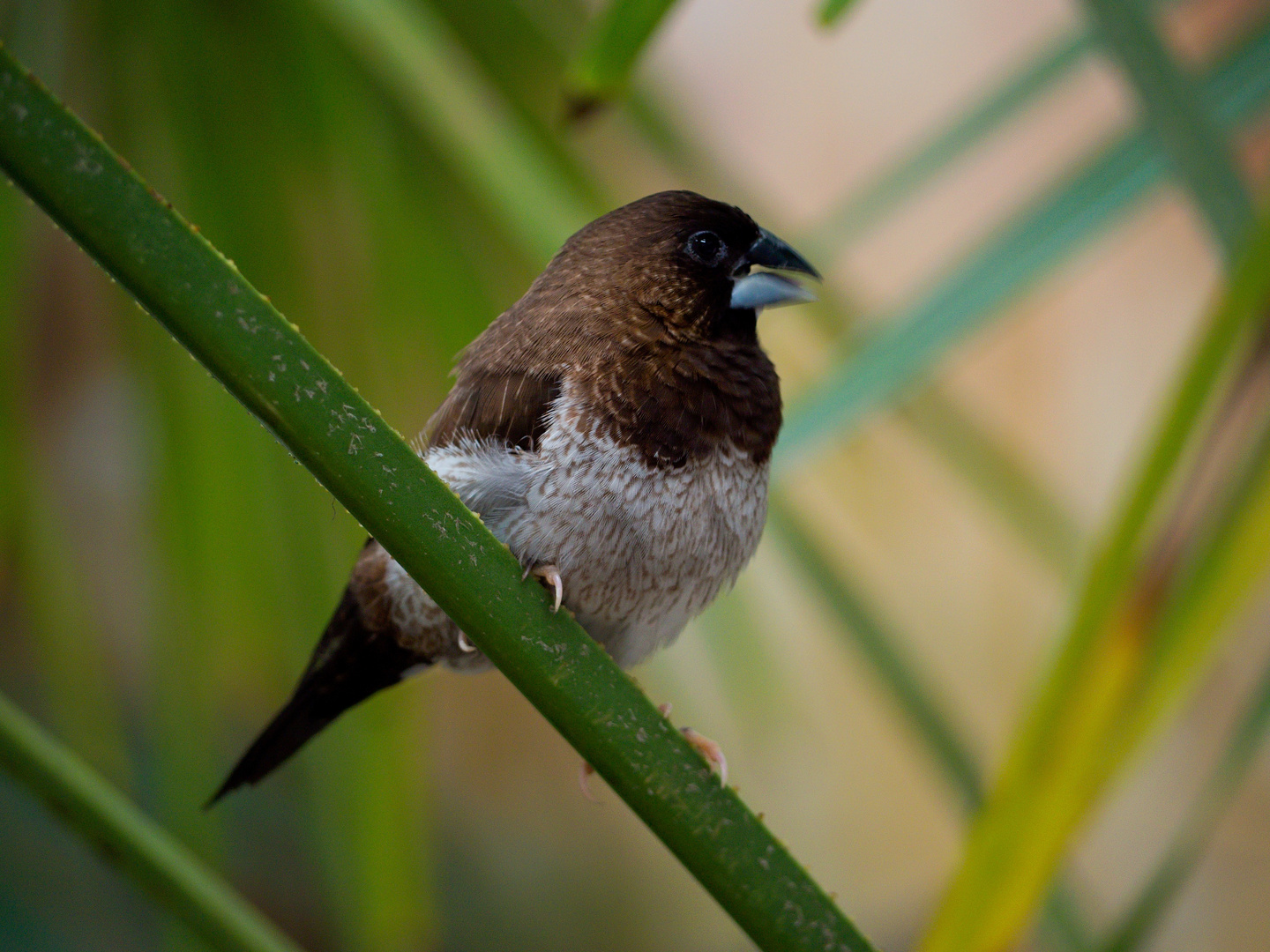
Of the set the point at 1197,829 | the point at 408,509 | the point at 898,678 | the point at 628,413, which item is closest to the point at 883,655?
the point at 898,678

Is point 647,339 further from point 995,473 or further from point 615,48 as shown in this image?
point 995,473

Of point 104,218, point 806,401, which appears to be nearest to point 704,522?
point 806,401

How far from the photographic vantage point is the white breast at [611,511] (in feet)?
2.12

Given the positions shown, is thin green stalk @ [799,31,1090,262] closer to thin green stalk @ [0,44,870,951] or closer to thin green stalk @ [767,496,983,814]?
thin green stalk @ [767,496,983,814]

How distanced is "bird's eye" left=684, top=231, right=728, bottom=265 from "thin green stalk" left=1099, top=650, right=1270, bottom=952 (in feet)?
1.52

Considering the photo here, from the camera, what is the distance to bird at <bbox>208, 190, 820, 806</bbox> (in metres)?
0.65

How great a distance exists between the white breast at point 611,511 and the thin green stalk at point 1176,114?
30 cm

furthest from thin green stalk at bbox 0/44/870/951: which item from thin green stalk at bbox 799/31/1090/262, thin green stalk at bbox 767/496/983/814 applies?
thin green stalk at bbox 799/31/1090/262

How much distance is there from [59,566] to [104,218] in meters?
0.92

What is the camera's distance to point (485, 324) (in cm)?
93

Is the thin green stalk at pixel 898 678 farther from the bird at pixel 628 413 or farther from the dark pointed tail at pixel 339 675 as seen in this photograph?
the dark pointed tail at pixel 339 675

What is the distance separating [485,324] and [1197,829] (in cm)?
64

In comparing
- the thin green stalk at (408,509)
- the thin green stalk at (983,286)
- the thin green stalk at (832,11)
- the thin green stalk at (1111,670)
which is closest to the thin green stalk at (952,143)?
the thin green stalk at (983,286)

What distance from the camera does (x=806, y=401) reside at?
86cm
